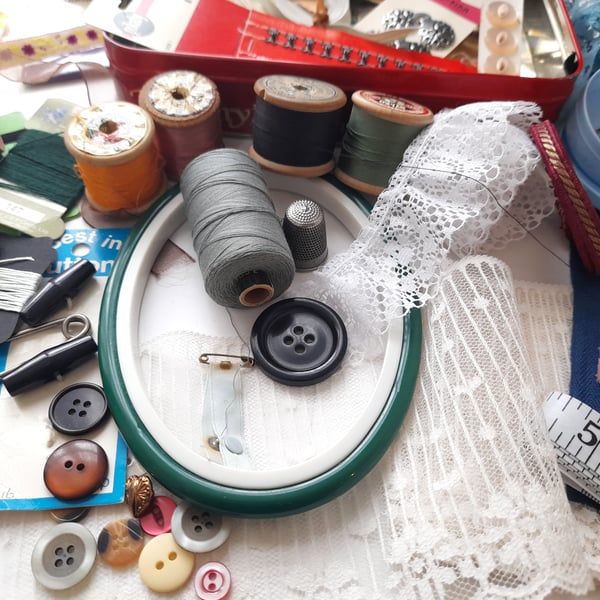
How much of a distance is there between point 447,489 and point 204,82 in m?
0.84

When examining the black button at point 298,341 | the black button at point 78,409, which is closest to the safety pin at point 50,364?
the black button at point 78,409

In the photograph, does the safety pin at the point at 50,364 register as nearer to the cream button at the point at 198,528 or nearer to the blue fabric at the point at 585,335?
the cream button at the point at 198,528

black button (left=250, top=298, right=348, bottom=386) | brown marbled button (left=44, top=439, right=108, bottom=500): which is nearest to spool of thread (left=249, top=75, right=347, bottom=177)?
black button (left=250, top=298, right=348, bottom=386)

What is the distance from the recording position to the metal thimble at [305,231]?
1073 mm

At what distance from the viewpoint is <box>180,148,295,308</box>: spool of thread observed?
96 centimetres

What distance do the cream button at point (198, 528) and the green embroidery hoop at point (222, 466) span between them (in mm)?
37

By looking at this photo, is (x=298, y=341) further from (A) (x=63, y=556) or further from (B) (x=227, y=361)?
(A) (x=63, y=556)

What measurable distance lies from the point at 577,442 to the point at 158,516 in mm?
667

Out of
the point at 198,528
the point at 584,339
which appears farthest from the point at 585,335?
the point at 198,528

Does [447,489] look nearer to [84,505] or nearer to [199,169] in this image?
[84,505]

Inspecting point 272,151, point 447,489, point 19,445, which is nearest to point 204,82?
point 272,151

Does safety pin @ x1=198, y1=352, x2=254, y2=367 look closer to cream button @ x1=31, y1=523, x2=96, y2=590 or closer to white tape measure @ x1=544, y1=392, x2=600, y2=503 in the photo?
cream button @ x1=31, y1=523, x2=96, y2=590

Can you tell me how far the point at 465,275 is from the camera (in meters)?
0.98

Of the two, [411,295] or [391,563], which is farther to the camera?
[411,295]
